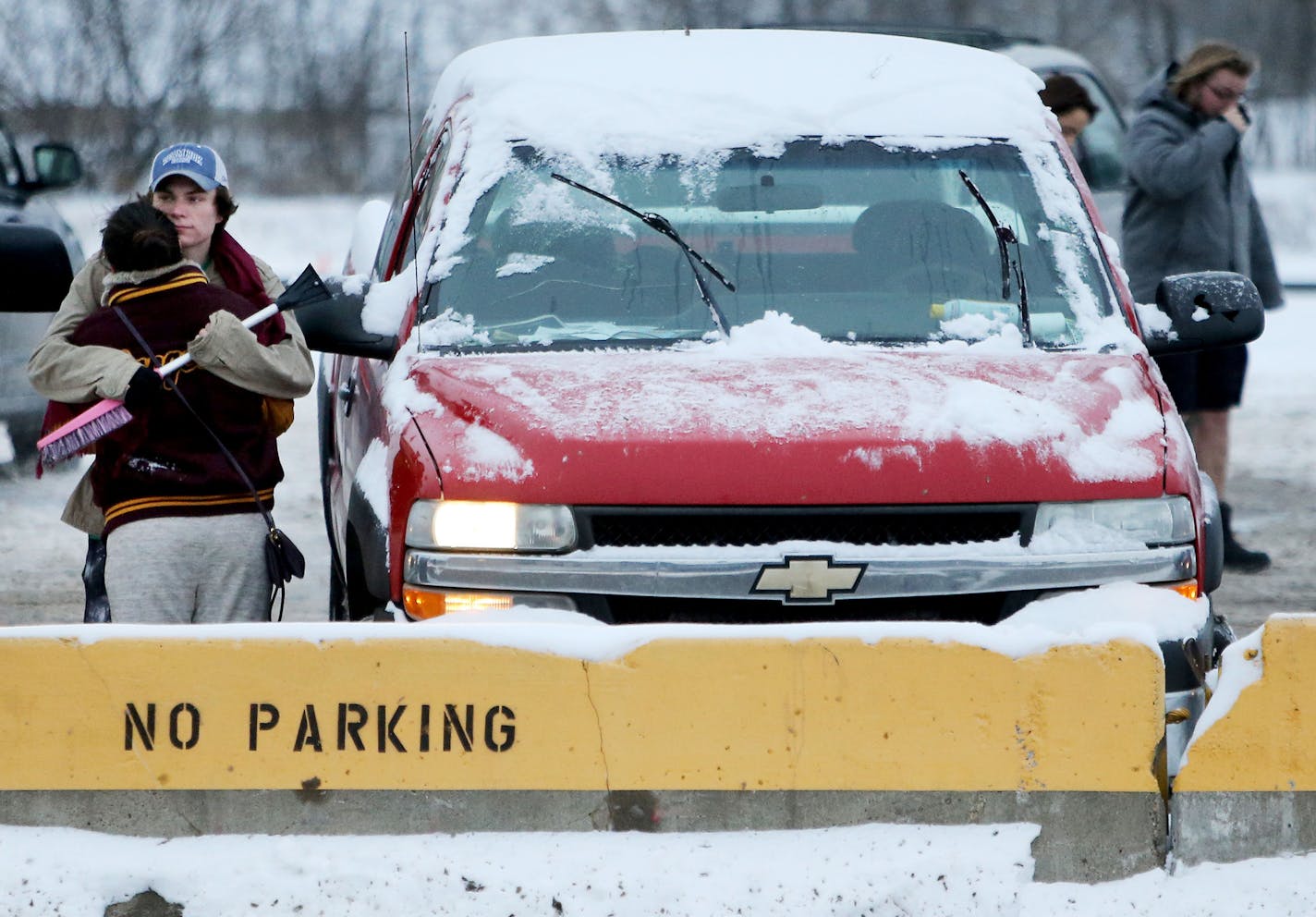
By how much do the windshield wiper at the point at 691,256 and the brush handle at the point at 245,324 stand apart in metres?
0.84

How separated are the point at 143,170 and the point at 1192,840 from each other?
2585 centimetres

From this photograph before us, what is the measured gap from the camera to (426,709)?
141 inches

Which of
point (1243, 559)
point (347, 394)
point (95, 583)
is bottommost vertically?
point (1243, 559)

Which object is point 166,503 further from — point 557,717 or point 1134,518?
point 1134,518

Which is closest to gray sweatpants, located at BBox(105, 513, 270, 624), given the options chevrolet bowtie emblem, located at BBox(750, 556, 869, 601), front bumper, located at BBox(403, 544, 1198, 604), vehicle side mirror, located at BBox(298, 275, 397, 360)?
vehicle side mirror, located at BBox(298, 275, 397, 360)

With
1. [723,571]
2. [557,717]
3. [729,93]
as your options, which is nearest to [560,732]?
[557,717]

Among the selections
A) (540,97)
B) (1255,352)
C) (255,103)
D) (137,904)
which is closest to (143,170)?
(255,103)

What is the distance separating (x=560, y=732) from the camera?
3.59 m

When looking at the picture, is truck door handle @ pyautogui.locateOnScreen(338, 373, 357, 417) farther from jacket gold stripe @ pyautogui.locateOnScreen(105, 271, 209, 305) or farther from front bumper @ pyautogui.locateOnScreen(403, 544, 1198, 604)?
front bumper @ pyautogui.locateOnScreen(403, 544, 1198, 604)

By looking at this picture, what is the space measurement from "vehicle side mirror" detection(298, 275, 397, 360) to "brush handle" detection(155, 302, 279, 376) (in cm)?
11

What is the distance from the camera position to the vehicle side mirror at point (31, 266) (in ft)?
14.9

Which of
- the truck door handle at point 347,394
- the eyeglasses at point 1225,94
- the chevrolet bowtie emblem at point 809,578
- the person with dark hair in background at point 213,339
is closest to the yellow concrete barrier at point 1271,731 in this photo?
the chevrolet bowtie emblem at point 809,578

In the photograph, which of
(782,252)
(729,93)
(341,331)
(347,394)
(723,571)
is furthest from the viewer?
(347,394)

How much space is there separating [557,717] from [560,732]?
0.09 feet
